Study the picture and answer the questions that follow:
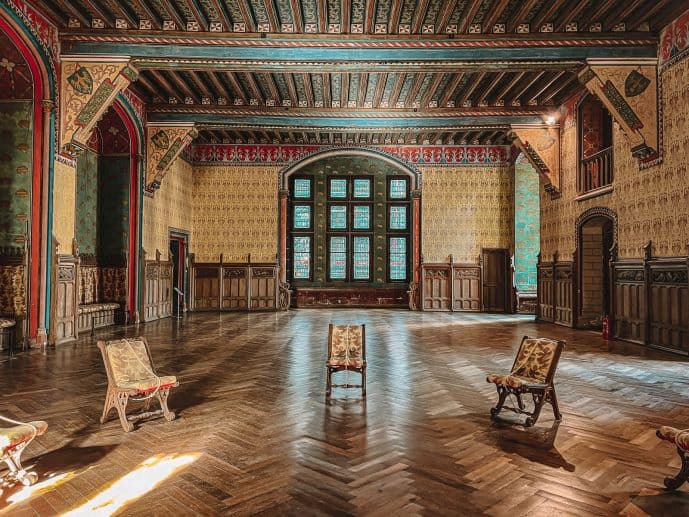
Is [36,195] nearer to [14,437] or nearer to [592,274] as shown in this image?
[14,437]

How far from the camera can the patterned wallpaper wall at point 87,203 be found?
33.0ft

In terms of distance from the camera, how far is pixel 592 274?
Answer: 35.6 feet

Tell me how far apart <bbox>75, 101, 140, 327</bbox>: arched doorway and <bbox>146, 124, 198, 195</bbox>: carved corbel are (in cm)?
48

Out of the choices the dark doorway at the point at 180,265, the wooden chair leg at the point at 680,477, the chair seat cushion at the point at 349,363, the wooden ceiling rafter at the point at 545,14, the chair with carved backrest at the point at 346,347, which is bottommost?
the wooden chair leg at the point at 680,477

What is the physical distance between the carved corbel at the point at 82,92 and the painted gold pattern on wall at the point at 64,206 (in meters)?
0.39

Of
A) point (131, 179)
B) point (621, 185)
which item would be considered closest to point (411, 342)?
point (621, 185)

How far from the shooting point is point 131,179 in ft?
36.2

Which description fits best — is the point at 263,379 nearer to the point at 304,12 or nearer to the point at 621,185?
the point at 304,12

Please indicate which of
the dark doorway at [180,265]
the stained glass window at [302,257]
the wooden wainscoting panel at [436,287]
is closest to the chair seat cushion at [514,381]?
the wooden wainscoting panel at [436,287]

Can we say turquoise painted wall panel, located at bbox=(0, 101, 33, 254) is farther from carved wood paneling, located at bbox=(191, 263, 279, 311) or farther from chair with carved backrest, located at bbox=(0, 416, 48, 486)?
carved wood paneling, located at bbox=(191, 263, 279, 311)

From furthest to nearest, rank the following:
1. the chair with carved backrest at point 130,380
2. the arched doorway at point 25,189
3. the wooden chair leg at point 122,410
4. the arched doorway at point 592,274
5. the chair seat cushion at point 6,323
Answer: the arched doorway at point 592,274 < the arched doorway at point 25,189 < the chair seat cushion at point 6,323 < the chair with carved backrest at point 130,380 < the wooden chair leg at point 122,410

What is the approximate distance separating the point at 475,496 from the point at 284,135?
13504 millimetres

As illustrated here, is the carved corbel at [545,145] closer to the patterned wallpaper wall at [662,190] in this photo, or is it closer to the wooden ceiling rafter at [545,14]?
the patterned wallpaper wall at [662,190]

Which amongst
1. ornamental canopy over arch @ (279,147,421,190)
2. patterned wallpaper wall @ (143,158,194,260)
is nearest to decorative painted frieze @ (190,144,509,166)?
ornamental canopy over arch @ (279,147,421,190)
